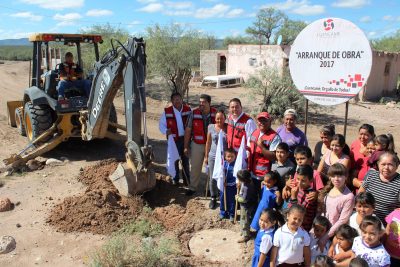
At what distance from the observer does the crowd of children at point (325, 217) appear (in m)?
3.39

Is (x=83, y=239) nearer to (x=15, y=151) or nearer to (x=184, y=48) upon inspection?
(x=15, y=151)

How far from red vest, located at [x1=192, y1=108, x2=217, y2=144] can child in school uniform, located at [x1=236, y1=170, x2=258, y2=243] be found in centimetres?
127

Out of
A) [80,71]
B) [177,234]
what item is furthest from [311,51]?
[80,71]

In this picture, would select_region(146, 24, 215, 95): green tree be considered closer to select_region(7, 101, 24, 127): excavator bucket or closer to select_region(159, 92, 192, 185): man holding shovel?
select_region(7, 101, 24, 127): excavator bucket

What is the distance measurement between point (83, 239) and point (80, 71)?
430 centimetres

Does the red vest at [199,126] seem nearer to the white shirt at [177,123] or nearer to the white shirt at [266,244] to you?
the white shirt at [177,123]

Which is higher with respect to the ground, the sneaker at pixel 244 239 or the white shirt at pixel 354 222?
the white shirt at pixel 354 222

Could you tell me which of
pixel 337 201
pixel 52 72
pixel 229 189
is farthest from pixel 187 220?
pixel 52 72

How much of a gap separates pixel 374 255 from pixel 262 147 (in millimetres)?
1925

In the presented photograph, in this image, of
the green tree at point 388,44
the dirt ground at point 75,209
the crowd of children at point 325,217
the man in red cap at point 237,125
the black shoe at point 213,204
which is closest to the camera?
the crowd of children at point 325,217

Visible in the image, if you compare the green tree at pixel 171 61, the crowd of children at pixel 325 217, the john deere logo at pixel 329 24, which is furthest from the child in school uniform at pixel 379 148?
the green tree at pixel 171 61

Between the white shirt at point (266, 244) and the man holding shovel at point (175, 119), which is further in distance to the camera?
the man holding shovel at point (175, 119)

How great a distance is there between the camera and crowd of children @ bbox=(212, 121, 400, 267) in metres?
3.39

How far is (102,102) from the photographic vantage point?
6598 mm
